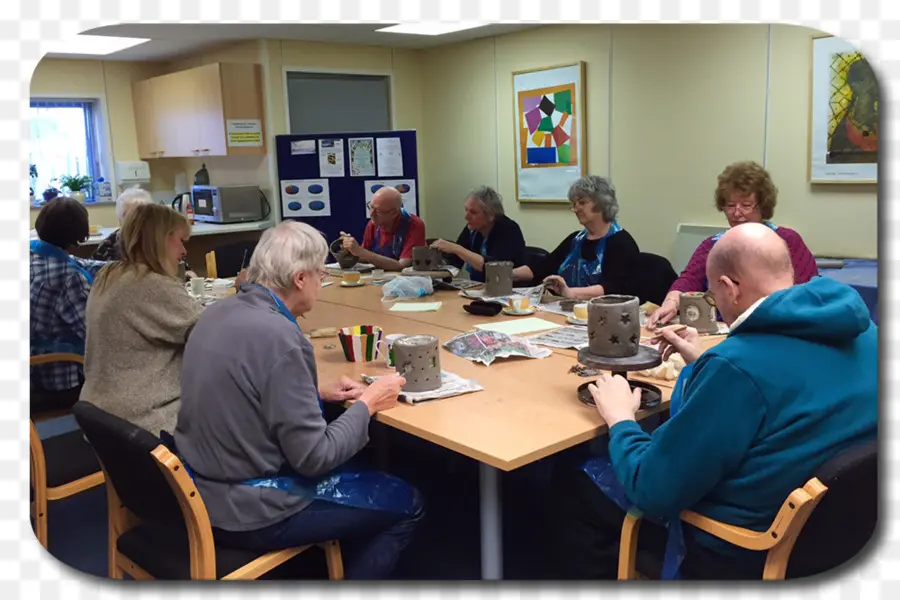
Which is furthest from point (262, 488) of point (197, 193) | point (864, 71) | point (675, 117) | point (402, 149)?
point (197, 193)

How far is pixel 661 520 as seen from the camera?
1.58 meters

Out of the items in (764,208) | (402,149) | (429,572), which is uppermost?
(402,149)

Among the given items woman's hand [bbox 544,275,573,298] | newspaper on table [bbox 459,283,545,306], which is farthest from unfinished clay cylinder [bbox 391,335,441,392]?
woman's hand [bbox 544,275,573,298]

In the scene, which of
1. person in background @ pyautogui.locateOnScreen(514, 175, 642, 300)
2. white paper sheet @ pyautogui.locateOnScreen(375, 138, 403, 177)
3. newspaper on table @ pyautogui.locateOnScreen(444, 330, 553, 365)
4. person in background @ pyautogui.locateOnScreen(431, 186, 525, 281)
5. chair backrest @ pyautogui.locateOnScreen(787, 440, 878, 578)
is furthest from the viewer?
white paper sheet @ pyautogui.locateOnScreen(375, 138, 403, 177)

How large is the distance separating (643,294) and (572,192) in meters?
0.53

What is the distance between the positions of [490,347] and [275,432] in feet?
2.68

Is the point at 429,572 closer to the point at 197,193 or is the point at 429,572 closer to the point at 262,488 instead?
the point at 262,488

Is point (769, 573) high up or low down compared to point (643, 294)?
down

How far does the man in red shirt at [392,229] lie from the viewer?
4297 mm

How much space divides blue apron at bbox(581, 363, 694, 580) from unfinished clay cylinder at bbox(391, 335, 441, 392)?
428mm

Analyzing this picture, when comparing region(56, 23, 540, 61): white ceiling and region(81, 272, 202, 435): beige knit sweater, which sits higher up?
region(56, 23, 540, 61): white ceiling

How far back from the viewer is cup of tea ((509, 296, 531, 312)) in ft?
9.34

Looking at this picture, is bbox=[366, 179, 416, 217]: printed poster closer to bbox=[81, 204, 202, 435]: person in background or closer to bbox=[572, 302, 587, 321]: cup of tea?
bbox=[572, 302, 587, 321]: cup of tea

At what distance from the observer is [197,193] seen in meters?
6.17
